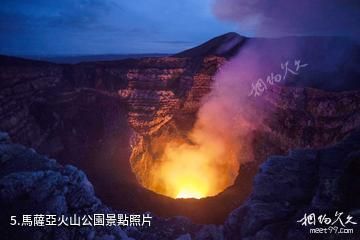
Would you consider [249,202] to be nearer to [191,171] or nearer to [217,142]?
[217,142]

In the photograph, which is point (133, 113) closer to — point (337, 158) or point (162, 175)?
point (162, 175)

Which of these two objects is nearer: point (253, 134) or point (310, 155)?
point (310, 155)

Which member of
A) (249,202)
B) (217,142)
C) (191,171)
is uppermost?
(249,202)

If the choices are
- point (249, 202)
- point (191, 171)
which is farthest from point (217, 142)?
point (249, 202)

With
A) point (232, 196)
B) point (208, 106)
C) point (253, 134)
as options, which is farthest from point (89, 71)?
point (232, 196)

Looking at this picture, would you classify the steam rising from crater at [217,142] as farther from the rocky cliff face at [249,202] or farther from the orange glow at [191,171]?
the rocky cliff face at [249,202]

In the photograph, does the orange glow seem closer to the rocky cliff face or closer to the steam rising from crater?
the steam rising from crater

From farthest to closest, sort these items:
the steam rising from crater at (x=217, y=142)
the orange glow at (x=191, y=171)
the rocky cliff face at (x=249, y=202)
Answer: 1. the orange glow at (x=191, y=171)
2. the steam rising from crater at (x=217, y=142)
3. the rocky cliff face at (x=249, y=202)

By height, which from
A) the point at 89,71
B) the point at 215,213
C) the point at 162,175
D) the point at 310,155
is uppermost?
the point at 89,71

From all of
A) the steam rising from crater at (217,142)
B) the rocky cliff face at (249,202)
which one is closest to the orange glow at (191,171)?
the steam rising from crater at (217,142)

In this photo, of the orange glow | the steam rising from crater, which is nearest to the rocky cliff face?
the steam rising from crater

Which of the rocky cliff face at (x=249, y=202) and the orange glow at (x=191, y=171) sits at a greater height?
the rocky cliff face at (x=249, y=202)
